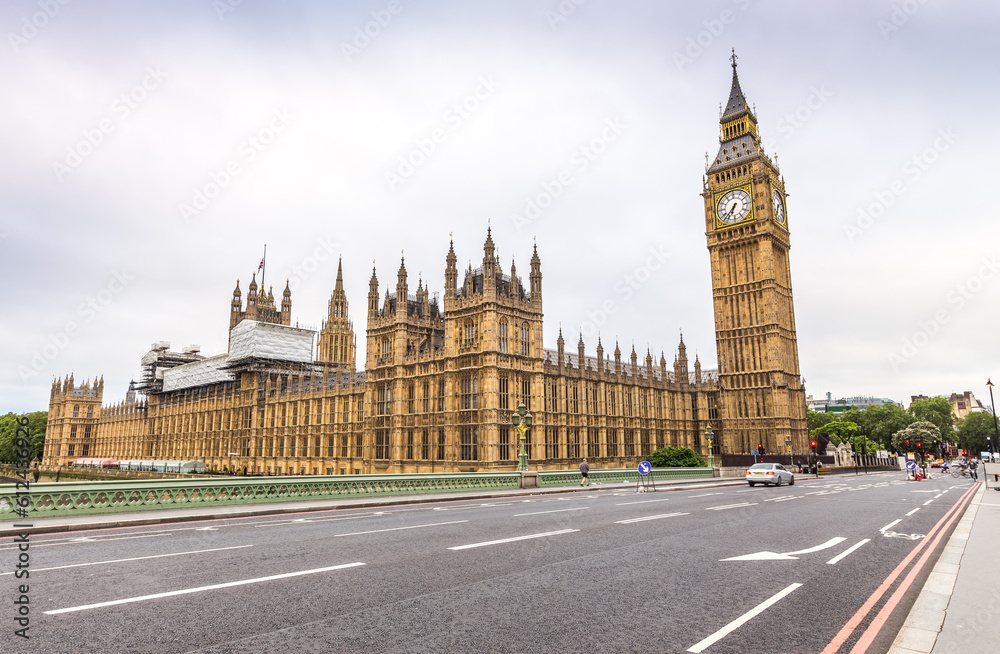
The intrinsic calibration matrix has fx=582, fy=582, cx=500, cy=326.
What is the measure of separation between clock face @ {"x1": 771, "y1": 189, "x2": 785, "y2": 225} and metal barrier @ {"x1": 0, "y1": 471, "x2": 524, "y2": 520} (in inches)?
2337

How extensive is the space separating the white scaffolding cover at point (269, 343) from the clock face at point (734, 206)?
64.0 m

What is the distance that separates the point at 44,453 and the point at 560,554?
157 meters

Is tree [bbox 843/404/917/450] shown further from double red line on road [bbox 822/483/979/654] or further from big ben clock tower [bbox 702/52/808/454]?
double red line on road [bbox 822/483/979/654]

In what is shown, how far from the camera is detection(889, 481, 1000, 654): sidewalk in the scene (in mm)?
5492

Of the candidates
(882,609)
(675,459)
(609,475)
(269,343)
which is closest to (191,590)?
(882,609)

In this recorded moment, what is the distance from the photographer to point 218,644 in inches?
221

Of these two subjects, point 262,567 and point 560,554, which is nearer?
point 262,567

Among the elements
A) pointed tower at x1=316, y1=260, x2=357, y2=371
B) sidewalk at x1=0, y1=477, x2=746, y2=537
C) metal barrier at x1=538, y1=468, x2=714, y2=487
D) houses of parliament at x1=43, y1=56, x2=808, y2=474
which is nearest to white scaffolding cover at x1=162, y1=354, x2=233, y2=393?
houses of parliament at x1=43, y1=56, x2=808, y2=474

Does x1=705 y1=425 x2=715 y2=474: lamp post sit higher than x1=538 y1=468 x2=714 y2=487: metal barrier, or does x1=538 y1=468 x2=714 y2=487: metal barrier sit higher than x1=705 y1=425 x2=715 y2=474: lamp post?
x1=705 y1=425 x2=715 y2=474: lamp post

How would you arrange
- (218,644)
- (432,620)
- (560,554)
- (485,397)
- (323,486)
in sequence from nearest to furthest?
(218,644) → (432,620) → (560,554) → (323,486) → (485,397)

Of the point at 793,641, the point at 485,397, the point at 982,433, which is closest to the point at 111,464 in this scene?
the point at 485,397

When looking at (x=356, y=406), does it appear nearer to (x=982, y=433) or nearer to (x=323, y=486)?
(x=323, y=486)

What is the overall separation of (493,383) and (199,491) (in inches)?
1087

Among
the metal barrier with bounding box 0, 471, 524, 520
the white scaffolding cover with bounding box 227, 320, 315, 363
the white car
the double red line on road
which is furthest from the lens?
the white scaffolding cover with bounding box 227, 320, 315, 363
